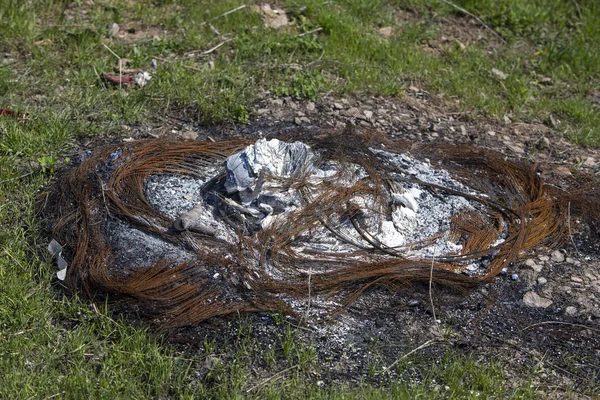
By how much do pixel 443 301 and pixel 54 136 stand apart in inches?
106

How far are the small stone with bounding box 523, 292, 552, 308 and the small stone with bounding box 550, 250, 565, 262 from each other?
1.25ft

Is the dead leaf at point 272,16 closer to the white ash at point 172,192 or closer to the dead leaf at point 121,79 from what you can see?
the dead leaf at point 121,79

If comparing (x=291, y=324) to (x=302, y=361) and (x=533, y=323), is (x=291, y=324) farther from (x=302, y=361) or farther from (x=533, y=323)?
(x=533, y=323)

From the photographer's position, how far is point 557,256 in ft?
14.8

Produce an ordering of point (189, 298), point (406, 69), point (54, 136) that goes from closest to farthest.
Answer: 1. point (189, 298)
2. point (54, 136)
3. point (406, 69)

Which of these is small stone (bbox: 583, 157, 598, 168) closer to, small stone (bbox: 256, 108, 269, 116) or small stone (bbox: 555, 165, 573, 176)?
small stone (bbox: 555, 165, 573, 176)

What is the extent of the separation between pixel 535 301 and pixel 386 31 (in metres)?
3.37

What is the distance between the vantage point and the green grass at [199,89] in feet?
11.6

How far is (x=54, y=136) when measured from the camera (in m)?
5.05

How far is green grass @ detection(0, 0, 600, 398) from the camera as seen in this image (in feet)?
11.6

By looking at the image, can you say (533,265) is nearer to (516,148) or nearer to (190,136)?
(516,148)

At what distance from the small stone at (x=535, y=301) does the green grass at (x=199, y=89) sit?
0.62m

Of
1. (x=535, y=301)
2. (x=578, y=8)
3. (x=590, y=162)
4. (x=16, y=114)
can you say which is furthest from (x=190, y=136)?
(x=578, y=8)

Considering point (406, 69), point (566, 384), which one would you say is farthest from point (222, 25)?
point (566, 384)
